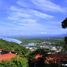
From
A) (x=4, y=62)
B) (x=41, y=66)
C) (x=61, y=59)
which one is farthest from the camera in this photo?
(x=41, y=66)

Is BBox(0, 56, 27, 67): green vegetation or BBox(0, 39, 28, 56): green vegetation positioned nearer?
BBox(0, 56, 27, 67): green vegetation

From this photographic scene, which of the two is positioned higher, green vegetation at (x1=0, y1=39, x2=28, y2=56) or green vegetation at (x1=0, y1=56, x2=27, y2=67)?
green vegetation at (x1=0, y1=39, x2=28, y2=56)

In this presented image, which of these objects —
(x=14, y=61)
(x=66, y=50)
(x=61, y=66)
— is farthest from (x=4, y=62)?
(x=66, y=50)

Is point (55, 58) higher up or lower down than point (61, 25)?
lower down

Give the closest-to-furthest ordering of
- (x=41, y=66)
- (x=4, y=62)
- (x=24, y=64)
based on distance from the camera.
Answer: (x=4, y=62) → (x=24, y=64) → (x=41, y=66)

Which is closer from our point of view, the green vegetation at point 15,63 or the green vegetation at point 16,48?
the green vegetation at point 15,63

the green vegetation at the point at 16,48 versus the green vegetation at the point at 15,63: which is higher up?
the green vegetation at the point at 16,48

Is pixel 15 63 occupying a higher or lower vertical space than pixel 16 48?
lower

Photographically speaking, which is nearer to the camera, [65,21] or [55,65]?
[65,21]

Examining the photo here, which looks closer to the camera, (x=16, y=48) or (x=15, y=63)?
(x=15, y=63)

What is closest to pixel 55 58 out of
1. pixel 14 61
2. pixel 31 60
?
pixel 31 60

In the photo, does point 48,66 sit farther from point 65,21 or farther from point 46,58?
point 65,21
